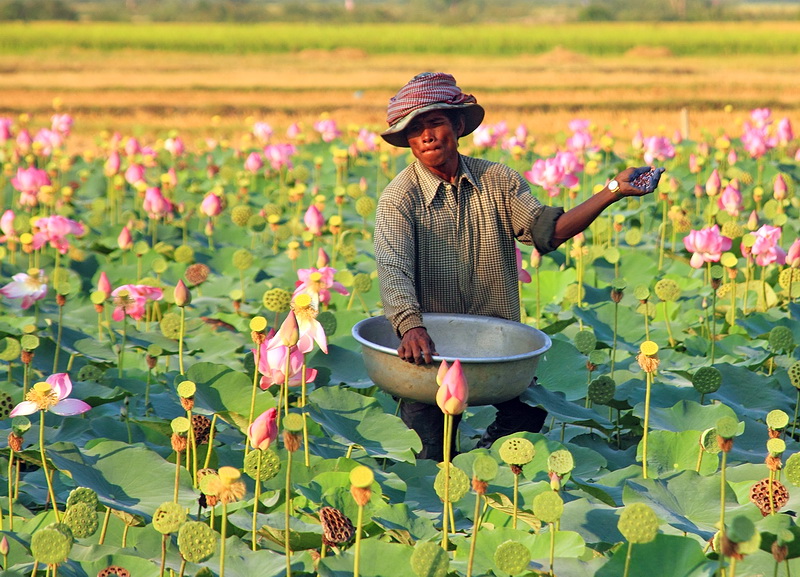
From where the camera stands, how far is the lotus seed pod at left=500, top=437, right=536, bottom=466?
202cm

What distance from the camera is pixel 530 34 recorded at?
38.9 meters

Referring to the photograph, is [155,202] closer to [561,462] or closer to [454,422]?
[454,422]

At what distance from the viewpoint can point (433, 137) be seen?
9.36ft

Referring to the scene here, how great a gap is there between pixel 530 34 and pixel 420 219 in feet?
123

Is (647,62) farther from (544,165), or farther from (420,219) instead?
(420,219)

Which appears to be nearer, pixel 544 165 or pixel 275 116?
pixel 544 165

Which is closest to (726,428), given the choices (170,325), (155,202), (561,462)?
(561,462)

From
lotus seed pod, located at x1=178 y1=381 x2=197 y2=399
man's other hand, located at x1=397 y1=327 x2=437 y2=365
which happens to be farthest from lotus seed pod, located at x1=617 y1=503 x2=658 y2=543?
lotus seed pod, located at x1=178 y1=381 x2=197 y2=399

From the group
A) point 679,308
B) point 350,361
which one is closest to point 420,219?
point 350,361

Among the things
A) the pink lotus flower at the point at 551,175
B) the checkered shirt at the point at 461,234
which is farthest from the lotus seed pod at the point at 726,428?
the pink lotus flower at the point at 551,175

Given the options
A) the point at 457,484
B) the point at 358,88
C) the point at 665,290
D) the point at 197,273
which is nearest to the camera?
the point at 457,484

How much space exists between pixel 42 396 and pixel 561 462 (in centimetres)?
113

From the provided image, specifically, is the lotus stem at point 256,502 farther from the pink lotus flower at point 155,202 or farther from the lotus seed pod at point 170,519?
the pink lotus flower at point 155,202

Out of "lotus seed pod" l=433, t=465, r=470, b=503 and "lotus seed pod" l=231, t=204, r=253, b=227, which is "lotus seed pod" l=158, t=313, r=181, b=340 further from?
"lotus seed pod" l=231, t=204, r=253, b=227
